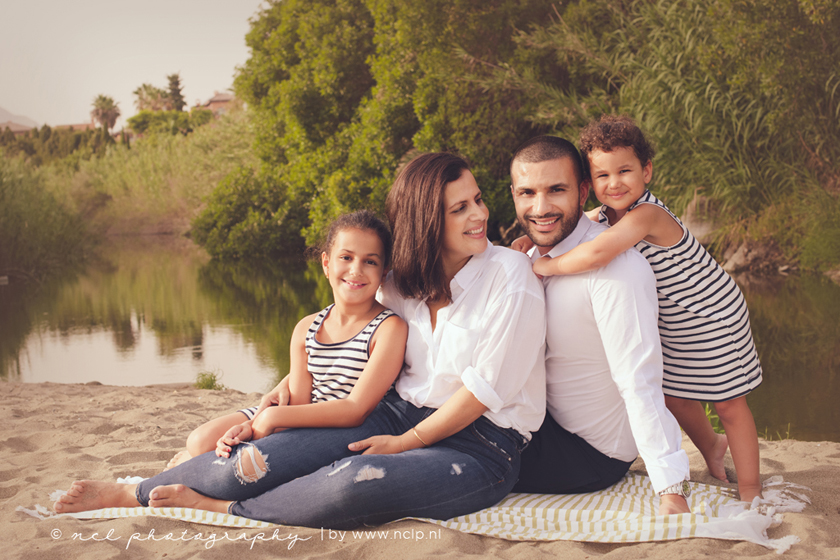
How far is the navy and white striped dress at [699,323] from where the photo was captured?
102 inches

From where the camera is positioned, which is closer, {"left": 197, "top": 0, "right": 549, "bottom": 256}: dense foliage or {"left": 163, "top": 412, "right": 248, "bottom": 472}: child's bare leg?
{"left": 163, "top": 412, "right": 248, "bottom": 472}: child's bare leg

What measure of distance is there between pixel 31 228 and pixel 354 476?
1411 cm

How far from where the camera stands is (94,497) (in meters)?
2.55

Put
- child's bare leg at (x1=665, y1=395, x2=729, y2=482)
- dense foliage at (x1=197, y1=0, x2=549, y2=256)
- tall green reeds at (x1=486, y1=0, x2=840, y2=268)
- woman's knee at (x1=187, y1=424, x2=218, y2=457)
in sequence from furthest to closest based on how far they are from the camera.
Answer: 1. dense foliage at (x1=197, y1=0, x2=549, y2=256)
2. tall green reeds at (x1=486, y1=0, x2=840, y2=268)
3. child's bare leg at (x1=665, y1=395, x2=729, y2=482)
4. woman's knee at (x1=187, y1=424, x2=218, y2=457)

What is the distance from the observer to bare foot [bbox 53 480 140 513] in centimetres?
254

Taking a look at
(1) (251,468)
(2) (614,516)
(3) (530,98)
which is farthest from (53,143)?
(2) (614,516)

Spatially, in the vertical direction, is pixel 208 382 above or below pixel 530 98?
below

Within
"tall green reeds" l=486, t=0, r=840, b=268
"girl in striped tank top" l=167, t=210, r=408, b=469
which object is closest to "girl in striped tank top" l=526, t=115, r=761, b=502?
→ "girl in striped tank top" l=167, t=210, r=408, b=469

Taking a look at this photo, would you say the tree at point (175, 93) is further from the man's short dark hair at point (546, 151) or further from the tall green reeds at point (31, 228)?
the man's short dark hair at point (546, 151)

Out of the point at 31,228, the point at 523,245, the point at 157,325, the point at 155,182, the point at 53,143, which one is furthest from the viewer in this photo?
the point at 53,143

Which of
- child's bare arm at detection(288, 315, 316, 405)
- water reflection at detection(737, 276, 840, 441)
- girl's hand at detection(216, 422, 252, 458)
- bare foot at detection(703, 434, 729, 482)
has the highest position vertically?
child's bare arm at detection(288, 315, 316, 405)

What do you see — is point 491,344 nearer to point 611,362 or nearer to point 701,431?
point 611,362

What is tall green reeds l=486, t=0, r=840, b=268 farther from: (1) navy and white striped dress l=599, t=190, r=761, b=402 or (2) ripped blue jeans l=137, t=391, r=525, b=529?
(2) ripped blue jeans l=137, t=391, r=525, b=529

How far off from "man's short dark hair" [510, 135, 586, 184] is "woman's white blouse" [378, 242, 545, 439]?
0.35 meters
